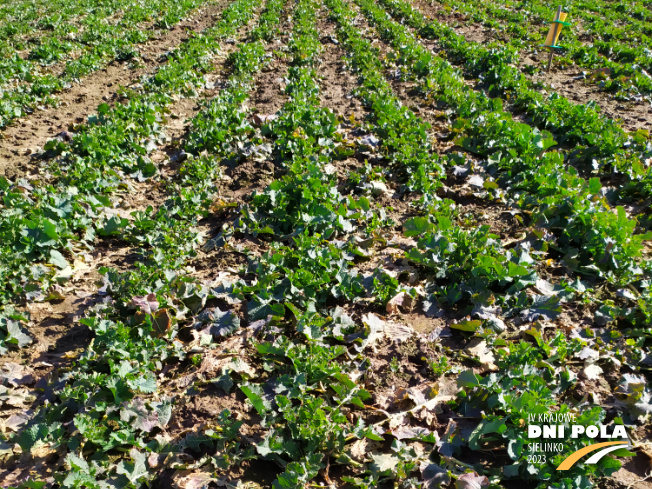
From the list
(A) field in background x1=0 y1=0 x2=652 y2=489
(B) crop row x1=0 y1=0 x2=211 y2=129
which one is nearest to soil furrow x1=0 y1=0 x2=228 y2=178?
(A) field in background x1=0 y1=0 x2=652 y2=489

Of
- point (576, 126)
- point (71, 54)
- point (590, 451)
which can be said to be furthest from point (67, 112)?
point (590, 451)

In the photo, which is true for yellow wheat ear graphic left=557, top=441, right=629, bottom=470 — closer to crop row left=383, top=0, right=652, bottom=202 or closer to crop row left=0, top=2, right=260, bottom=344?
crop row left=383, top=0, right=652, bottom=202

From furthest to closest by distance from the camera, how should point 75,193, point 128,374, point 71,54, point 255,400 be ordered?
point 71,54 < point 75,193 < point 128,374 < point 255,400

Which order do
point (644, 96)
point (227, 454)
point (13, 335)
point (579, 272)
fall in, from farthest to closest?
point (644, 96) < point (579, 272) < point (13, 335) < point (227, 454)

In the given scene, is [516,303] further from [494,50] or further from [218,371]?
[494,50]

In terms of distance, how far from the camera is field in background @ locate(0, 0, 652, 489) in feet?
10.1

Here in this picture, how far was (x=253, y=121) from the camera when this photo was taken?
841cm

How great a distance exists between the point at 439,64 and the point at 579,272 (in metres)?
8.31

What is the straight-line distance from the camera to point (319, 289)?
4340 mm

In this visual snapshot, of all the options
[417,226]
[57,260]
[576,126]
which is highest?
[576,126]

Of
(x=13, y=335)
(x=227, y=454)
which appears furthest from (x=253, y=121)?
(x=227, y=454)

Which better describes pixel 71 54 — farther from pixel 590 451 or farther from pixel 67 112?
pixel 590 451

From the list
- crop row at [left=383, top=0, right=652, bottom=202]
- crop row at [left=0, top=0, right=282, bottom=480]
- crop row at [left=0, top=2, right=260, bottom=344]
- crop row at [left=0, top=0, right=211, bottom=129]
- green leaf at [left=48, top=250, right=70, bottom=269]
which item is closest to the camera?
crop row at [left=0, top=0, right=282, bottom=480]

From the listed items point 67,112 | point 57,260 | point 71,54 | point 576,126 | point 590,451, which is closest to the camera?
point 590,451
